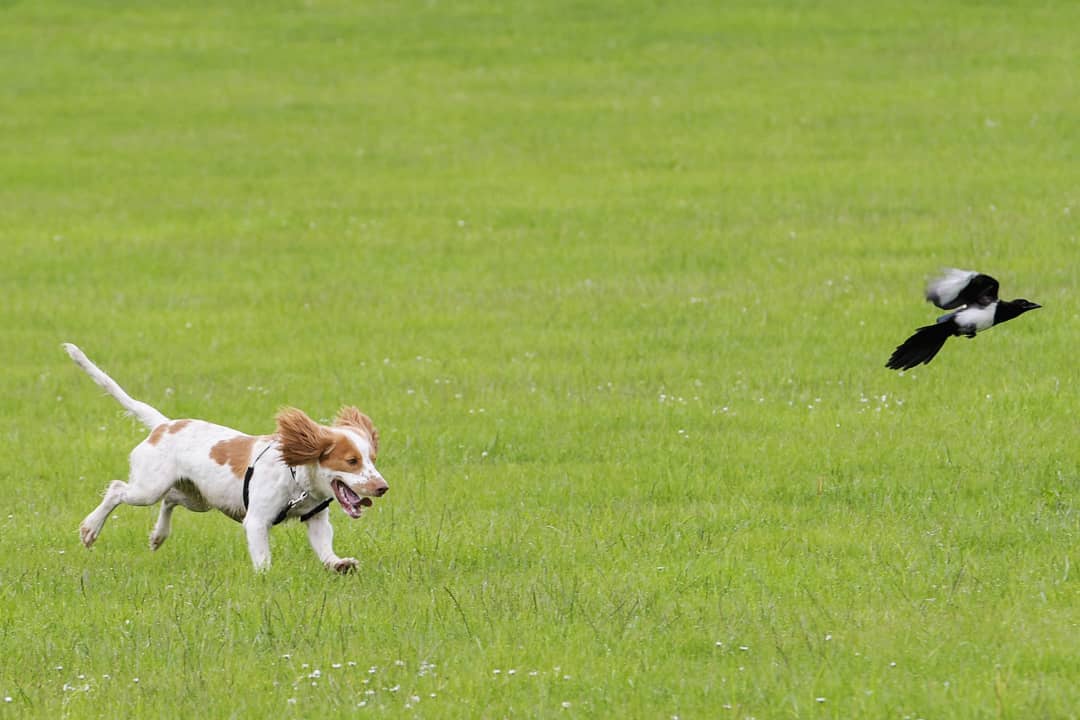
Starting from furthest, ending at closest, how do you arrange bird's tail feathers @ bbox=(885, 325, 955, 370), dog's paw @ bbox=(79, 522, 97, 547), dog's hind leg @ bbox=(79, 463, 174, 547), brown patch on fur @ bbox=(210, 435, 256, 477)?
1. dog's paw @ bbox=(79, 522, 97, 547)
2. dog's hind leg @ bbox=(79, 463, 174, 547)
3. bird's tail feathers @ bbox=(885, 325, 955, 370)
4. brown patch on fur @ bbox=(210, 435, 256, 477)

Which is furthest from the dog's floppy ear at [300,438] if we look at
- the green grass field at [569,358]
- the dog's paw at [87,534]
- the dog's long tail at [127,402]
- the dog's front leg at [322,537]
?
the dog's paw at [87,534]

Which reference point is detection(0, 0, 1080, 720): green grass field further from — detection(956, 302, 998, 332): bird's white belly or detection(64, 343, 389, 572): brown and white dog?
detection(956, 302, 998, 332): bird's white belly

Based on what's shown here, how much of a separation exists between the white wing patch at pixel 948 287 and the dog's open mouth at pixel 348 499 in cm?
339

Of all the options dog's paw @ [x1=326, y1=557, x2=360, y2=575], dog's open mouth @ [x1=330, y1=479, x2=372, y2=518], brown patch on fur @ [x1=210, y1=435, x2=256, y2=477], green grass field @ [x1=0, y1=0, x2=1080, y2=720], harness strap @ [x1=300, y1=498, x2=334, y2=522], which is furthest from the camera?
brown patch on fur @ [x1=210, y1=435, x2=256, y2=477]

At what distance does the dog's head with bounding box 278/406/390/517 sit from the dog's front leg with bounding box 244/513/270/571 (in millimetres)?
497

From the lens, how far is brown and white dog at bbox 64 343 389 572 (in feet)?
28.2

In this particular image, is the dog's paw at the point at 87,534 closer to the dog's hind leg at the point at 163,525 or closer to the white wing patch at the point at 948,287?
the dog's hind leg at the point at 163,525

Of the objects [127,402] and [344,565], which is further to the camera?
[127,402]

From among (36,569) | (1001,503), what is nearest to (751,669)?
(1001,503)

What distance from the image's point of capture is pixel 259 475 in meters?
8.98

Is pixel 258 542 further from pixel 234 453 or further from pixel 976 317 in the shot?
pixel 976 317

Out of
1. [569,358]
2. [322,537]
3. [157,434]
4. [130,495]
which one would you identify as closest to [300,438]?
[322,537]

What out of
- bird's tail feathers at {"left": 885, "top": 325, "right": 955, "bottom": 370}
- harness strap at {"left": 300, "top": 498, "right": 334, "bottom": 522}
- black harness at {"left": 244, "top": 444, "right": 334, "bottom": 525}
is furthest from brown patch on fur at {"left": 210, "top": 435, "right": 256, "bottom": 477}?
bird's tail feathers at {"left": 885, "top": 325, "right": 955, "bottom": 370}

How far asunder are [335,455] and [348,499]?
0.77ft
